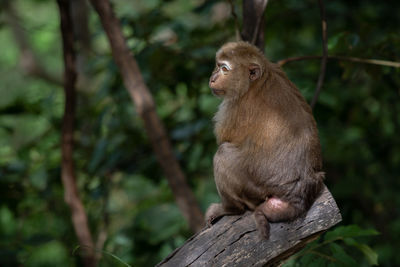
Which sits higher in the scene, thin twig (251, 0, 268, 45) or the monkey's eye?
thin twig (251, 0, 268, 45)

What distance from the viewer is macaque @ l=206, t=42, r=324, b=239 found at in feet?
11.2

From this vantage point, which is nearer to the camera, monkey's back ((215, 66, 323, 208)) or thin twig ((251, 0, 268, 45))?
monkey's back ((215, 66, 323, 208))

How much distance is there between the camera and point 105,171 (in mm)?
5609

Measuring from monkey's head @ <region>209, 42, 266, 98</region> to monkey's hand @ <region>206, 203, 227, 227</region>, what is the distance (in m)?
0.99

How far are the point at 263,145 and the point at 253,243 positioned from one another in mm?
826

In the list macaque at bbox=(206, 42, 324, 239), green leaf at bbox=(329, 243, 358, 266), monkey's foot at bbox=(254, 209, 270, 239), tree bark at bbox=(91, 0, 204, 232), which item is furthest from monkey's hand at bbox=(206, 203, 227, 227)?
green leaf at bbox=(329, 243, 358, 266)

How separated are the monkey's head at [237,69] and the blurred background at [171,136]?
58cm

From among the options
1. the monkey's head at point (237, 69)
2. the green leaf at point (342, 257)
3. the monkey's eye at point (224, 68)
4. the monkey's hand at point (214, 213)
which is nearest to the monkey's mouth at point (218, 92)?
the monkey's head at point (237, 69)

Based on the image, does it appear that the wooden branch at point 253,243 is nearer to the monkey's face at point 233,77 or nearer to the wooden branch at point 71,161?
the monkey's face at point 233,77

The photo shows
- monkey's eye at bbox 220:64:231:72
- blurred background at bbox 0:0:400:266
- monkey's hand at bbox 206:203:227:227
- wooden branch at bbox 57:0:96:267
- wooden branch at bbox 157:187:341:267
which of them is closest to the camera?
wooden branch at bbox 157:187:341:267

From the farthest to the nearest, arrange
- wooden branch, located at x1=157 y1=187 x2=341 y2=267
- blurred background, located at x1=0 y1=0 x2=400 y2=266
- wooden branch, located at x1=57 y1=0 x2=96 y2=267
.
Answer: blurred background, located at x1=0 y1=0 x2=400 y2=266 < wooden branch, located at x1=57 y1=0 x2=96 y2=267 < wooden branch, located at x1=157 y1=187 x2=341 y2=267

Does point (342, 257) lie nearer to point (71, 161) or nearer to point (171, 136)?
point (171, 136)

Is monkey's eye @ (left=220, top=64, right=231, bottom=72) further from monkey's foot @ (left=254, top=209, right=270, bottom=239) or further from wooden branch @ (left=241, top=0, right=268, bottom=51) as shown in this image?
monkey's foot @ (left=254, top=209, right=270, bottom=239)

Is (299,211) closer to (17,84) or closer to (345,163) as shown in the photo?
(345,163)
